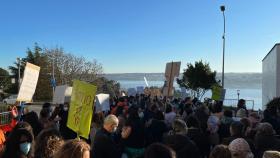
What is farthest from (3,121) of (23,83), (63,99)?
(23,83)

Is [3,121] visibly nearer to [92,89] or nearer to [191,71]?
[92,89]

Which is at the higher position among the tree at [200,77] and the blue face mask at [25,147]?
the tree at [200,77]

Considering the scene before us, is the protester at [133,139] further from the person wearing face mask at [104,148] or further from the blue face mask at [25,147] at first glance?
the blue face mask at [25,147]

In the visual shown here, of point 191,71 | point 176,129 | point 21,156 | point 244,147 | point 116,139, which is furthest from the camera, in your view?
point 191,71

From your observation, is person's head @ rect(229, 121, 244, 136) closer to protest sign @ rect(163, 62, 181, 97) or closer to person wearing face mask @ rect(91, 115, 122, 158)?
person wearing face mask @ rect(91, 115, 122, 158)

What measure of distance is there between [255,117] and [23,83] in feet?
18.3

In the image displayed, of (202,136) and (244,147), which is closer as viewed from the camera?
(244,147)

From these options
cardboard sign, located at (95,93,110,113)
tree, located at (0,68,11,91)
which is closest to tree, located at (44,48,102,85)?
tree, located at (0,68,11,91)

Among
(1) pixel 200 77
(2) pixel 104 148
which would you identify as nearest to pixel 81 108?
(2) pixel 104 148

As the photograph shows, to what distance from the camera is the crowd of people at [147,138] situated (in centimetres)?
494

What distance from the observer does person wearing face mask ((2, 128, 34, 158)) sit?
5.28 meters

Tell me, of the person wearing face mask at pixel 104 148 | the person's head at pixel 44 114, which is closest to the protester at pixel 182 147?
the person wearing face mask at pixel 104 148

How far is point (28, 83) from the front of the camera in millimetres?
10969

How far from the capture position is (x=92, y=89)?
7566 millimetres
